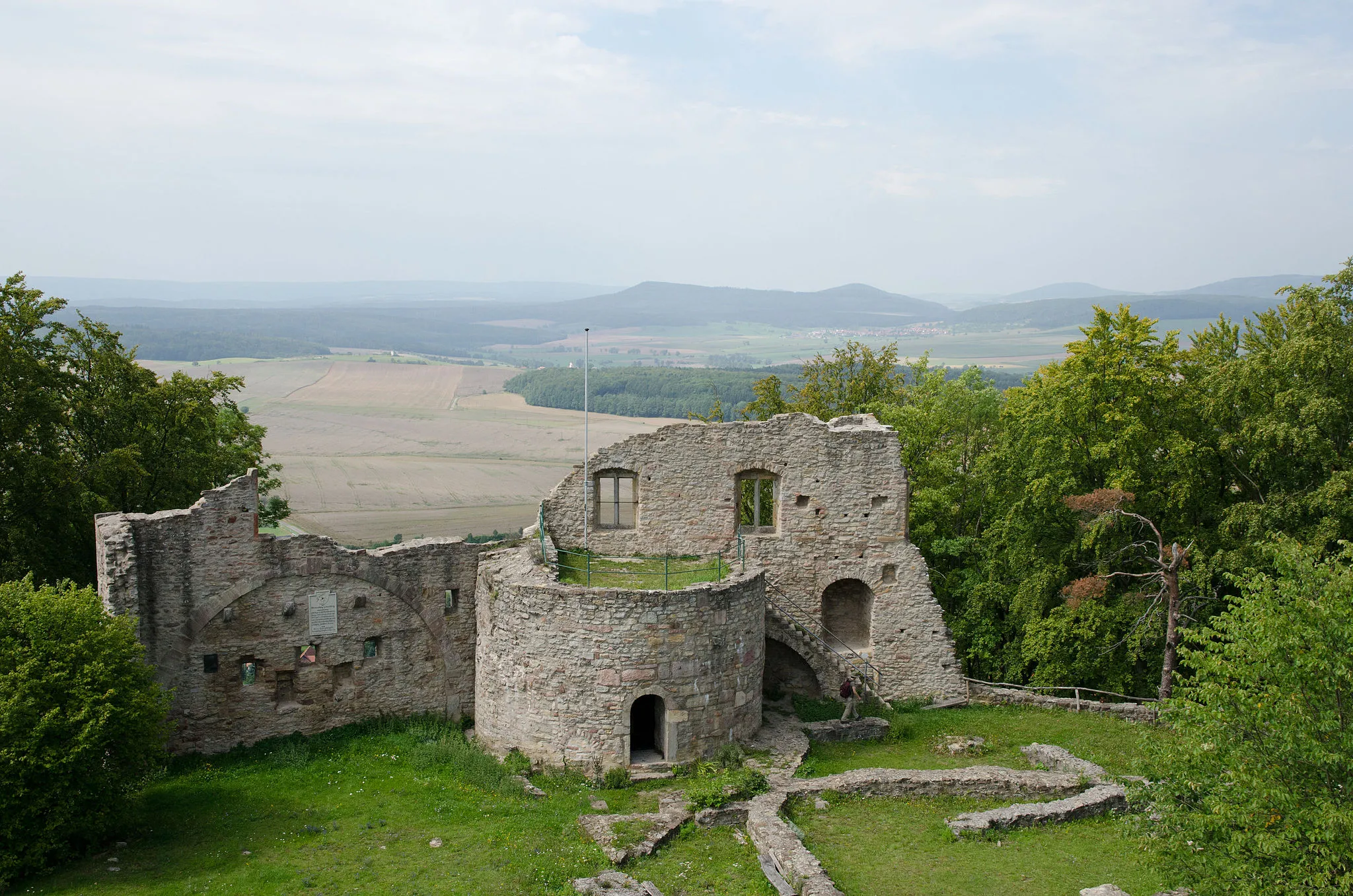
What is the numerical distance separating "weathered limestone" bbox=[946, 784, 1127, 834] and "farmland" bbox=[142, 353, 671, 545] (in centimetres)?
1206

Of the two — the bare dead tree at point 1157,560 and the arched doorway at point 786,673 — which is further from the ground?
the bare dead tree at point 1157,560

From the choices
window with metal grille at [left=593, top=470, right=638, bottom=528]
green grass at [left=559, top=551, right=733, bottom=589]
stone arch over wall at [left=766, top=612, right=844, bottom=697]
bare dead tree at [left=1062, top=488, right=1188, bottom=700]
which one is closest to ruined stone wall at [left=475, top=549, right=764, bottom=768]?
green grass at [left=559, top=551, right=733, bottom=589]

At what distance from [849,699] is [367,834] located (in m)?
10.7

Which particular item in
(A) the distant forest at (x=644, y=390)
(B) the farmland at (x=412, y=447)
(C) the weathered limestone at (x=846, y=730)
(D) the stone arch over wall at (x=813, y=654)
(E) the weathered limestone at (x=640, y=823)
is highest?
(A) the distant forest at (x=644, y=390)

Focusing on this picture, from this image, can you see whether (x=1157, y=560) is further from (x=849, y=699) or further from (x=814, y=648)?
(x=814, y=648)

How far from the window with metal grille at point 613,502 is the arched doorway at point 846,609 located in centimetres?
533

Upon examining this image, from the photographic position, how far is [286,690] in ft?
67.4

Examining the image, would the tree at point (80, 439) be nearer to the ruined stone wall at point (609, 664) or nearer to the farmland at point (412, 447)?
the farmland at point (412, 447)

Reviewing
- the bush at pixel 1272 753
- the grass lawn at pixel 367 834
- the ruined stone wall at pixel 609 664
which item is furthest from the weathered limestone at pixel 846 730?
the bush at pixel 1272 753

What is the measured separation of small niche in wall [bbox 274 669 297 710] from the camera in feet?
67.1

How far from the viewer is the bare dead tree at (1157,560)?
21016mm

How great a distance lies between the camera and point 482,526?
36.4 meters

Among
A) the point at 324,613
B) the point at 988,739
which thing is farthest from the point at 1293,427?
the point at 324,613

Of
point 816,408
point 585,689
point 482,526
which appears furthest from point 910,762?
point 482,526
